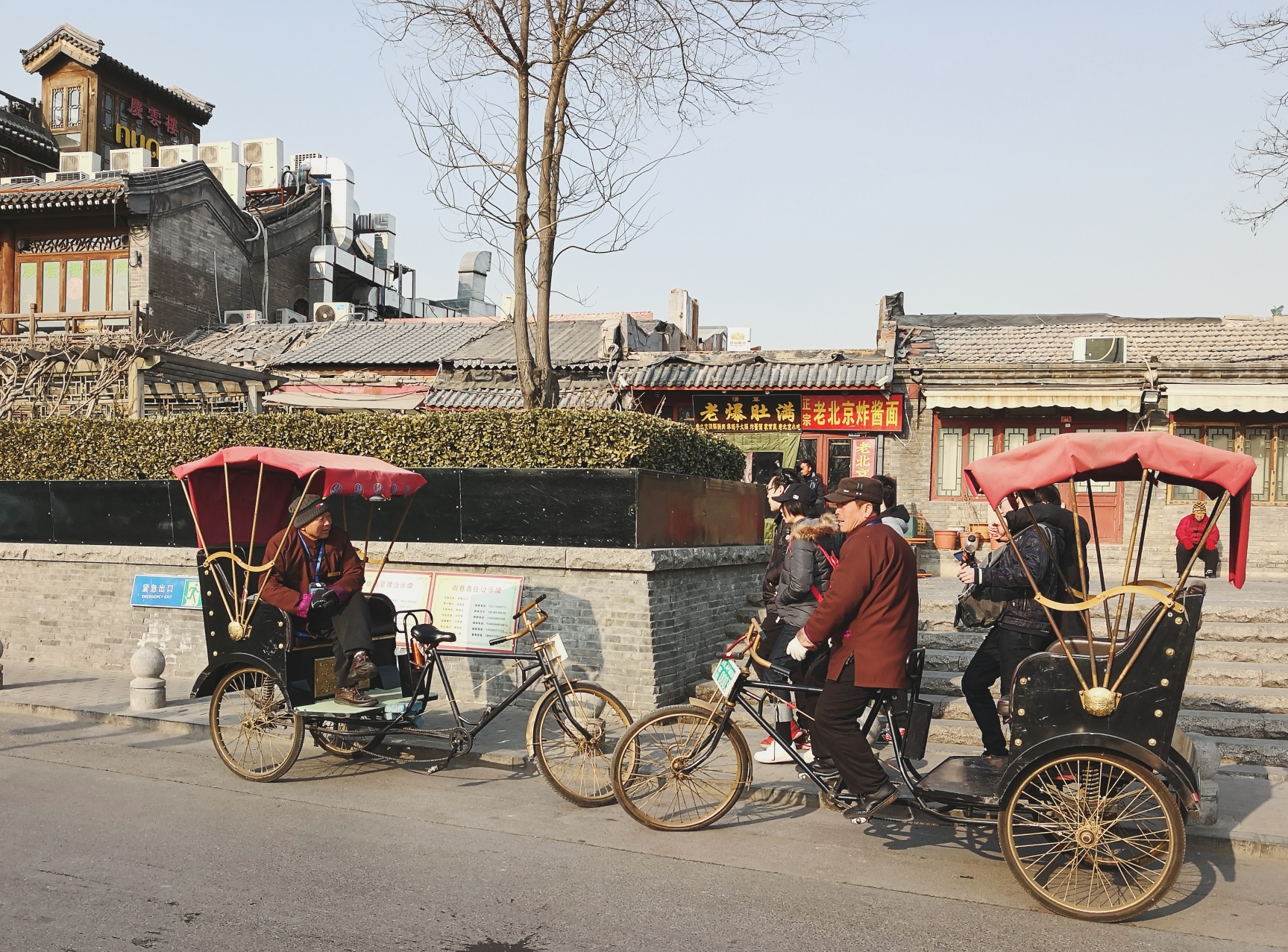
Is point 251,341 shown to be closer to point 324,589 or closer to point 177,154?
point 177,154

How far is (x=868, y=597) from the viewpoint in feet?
18.2

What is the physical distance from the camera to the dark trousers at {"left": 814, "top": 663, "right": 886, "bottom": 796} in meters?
5.45

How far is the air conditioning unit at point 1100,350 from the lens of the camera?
58.9ft

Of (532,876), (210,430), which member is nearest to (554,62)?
(210,430)

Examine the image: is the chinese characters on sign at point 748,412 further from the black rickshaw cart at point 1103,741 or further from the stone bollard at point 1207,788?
the black rickshaw cart at point 1103,741

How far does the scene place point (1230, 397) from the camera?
53.7 feet

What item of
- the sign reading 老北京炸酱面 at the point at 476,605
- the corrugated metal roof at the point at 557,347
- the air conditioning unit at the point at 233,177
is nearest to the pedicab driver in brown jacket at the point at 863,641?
the sign reading 老北京炸酱面 at the point at 476,605

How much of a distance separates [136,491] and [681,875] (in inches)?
330

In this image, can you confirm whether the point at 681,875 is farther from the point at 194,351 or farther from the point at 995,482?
the point at 194,351

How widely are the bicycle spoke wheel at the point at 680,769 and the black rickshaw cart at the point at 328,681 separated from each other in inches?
21.6

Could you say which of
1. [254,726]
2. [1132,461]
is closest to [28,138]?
[254,726]

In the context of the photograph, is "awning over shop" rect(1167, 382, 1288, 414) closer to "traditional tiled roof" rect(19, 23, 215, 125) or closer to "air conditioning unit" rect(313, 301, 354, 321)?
"air conditioning unit" rect(313, 301, 354, 321)

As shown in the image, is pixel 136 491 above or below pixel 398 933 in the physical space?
above

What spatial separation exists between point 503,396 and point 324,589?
42.2 feet
